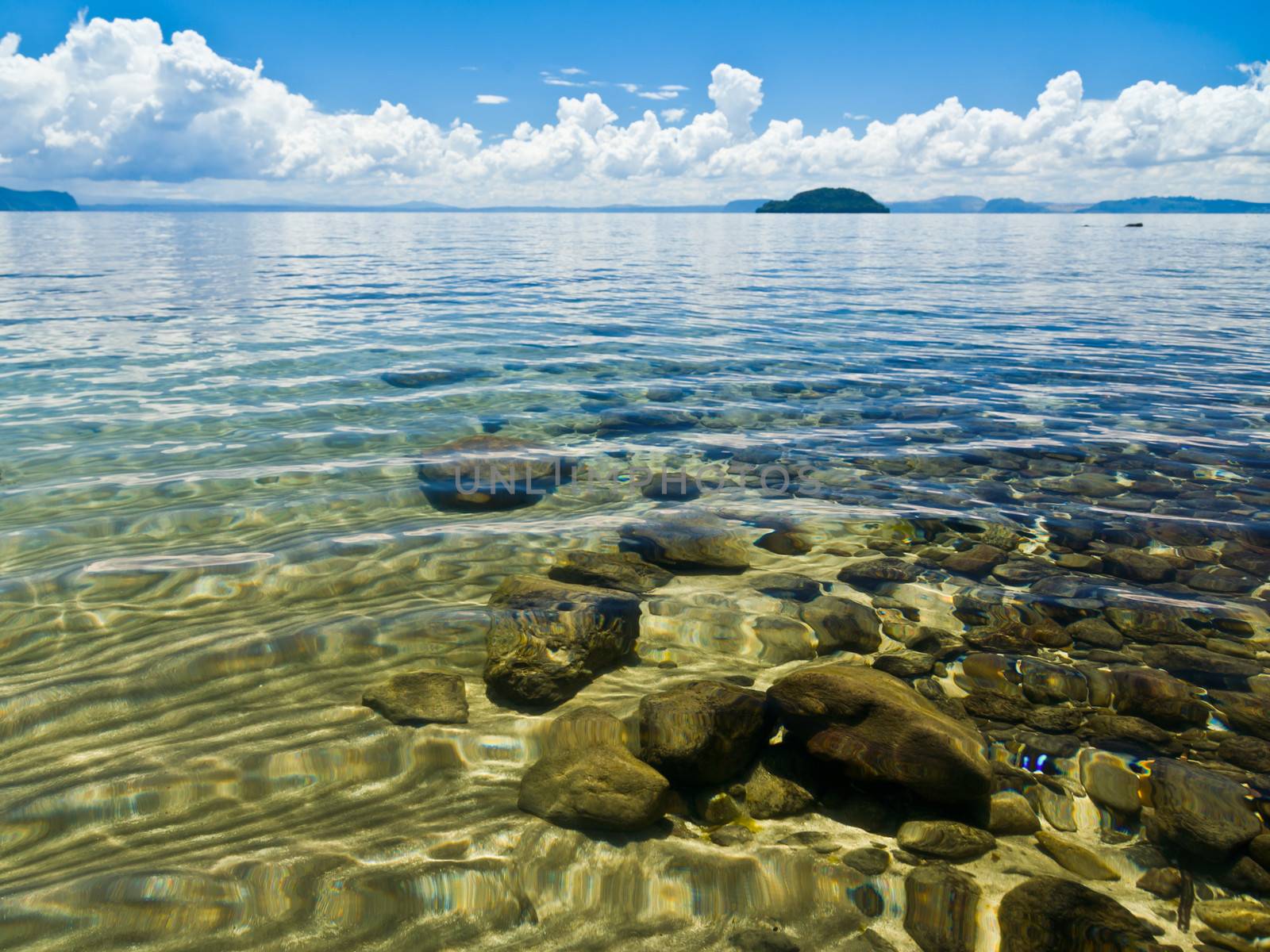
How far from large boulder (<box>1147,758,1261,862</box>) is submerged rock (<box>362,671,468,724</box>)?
13.7 ft

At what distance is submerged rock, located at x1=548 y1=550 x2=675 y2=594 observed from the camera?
23.0ft

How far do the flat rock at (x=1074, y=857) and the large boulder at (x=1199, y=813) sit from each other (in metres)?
0.41

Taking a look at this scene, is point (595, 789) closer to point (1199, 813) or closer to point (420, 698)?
point (420, 698)

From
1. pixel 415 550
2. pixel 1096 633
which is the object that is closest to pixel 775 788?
pixel 1096 633

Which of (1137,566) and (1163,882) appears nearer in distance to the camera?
(1163,882)

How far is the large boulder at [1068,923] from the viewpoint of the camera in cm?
327

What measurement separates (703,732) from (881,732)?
1.05 metres

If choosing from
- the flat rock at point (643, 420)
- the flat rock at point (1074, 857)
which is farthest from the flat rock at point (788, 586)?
the flat rock at point (643, 420)

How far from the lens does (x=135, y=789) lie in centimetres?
430

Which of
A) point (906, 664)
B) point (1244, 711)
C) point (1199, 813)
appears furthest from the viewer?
point (906, 664)

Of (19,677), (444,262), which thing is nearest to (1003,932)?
(19,677)

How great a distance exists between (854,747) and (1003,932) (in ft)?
3.80

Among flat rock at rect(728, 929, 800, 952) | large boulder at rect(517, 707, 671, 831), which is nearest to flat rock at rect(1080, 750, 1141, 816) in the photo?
flat rock at rect(728, 929, 800, 952)

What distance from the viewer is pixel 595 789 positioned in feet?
13.6
